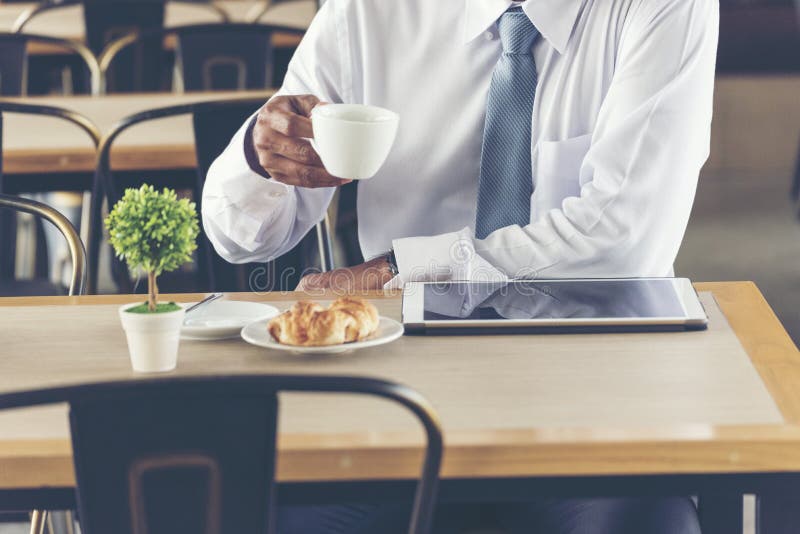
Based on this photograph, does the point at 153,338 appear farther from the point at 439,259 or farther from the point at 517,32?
the point at 517,32

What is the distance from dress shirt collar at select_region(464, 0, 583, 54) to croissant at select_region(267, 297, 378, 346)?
67cm

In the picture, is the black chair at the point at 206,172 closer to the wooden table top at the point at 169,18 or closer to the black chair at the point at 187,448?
the black chair at the point at 187,448

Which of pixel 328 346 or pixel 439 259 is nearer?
pixel 328 346

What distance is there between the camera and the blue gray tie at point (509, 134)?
5.69ft

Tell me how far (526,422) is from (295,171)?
2.03 ft

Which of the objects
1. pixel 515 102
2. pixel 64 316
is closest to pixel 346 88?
pixel 515 102

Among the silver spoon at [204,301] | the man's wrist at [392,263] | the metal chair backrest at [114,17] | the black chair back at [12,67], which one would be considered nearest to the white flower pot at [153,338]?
the silver spoon at [204,301]

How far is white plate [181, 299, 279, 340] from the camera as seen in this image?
1264 mm

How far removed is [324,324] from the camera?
3.93 ft

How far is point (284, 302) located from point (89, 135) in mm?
1110

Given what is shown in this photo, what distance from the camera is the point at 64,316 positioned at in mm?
1408

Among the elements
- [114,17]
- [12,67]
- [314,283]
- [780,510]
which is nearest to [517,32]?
[314,283]

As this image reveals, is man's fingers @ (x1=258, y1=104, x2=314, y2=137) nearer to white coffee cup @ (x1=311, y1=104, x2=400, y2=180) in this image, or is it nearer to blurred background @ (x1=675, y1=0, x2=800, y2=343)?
white coffee cup @ (x1=311, y1=104, x2=400, y2=180)

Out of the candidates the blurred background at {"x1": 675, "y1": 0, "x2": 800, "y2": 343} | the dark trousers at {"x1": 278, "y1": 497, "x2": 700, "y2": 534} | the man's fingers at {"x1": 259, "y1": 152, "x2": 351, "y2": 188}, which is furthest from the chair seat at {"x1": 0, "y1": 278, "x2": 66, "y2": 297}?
the blurred background at {"x1": 675, "y1": 0, "x2": 800, "y2": 343}
